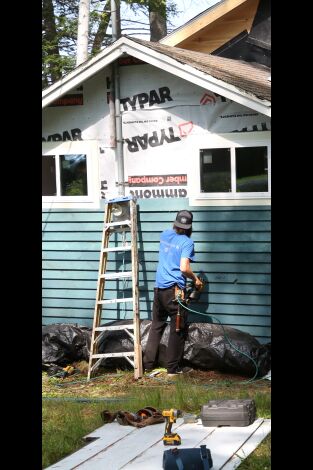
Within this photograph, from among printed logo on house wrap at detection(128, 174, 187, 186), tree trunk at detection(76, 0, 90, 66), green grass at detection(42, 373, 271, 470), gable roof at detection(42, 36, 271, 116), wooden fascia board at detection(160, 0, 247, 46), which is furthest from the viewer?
tree trunk at detection(76, 0, 90, 66)

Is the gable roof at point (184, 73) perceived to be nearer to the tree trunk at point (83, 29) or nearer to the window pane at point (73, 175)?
the window pane at point (73, 175)

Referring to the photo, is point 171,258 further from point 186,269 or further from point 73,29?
point 73,29

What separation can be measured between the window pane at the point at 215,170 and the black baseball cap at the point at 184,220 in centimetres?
77

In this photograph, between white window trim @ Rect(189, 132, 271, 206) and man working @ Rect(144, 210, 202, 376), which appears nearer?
man working @ Rect(144, 210, 202, 376)

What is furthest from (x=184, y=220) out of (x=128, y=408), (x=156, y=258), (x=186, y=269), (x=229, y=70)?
(x=128, y=408)

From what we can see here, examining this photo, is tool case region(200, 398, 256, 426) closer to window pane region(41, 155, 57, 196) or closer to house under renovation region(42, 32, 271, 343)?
house under renovation region(42, 32, 271, 343)

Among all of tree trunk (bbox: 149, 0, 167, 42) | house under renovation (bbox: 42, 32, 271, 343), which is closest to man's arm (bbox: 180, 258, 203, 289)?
house under renovation (bbox: 42, 32, 271, 343)

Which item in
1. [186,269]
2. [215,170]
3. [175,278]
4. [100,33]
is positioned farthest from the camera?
[100,33]

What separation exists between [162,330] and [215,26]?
526 centimetres

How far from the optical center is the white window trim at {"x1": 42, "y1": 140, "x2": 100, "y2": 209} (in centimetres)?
1126

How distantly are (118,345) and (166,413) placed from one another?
16.8 ft

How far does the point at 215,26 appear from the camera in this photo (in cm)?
1281

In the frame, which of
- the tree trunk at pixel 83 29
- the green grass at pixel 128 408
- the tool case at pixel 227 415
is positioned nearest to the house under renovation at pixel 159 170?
the green grass at pixel 128 408

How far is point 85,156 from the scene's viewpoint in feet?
37.2
